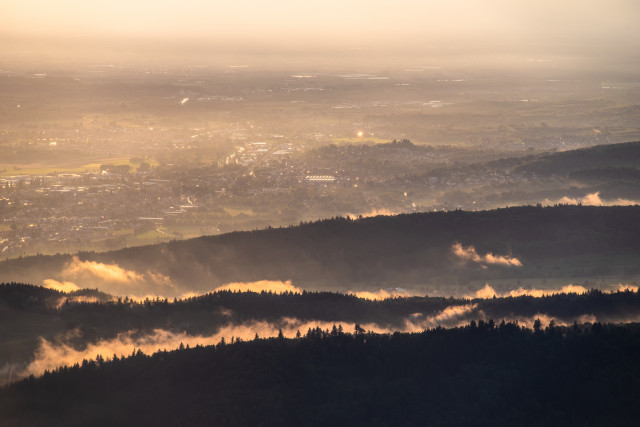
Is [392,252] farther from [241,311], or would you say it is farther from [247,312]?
[241,311]

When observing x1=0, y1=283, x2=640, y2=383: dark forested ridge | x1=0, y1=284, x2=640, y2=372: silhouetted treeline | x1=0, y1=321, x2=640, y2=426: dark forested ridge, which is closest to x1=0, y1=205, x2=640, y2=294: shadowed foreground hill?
x1=0, y1=284, x2=640, y2=372: silhouetted treeline

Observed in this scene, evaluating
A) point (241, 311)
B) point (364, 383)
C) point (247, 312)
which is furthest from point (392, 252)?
point (364, 383)

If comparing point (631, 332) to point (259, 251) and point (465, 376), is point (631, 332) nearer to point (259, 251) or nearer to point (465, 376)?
point (465, 376)

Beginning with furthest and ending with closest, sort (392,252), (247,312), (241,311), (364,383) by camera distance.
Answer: (392,252)
(241,311)
(247,312)
(364,383)

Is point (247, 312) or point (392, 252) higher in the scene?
point (247, 312)

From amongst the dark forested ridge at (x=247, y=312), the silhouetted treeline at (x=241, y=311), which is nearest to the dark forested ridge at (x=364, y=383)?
the dark forested ridge at (x=247, y=312)

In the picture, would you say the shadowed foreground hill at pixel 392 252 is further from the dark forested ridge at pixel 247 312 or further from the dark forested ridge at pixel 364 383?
the dark forested ridge at pixel 364 383
